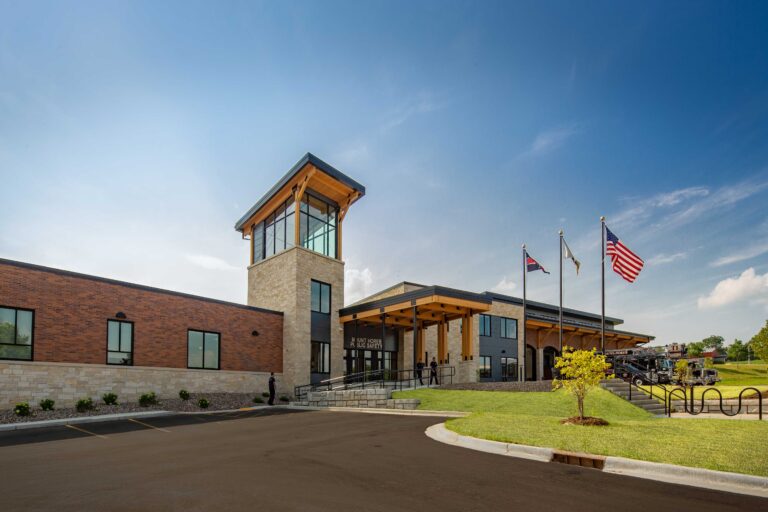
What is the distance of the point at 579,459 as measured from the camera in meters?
8.34

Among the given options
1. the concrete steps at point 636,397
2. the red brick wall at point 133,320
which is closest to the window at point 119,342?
the red brick wall at point 133,320

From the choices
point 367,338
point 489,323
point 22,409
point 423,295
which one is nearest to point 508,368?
point 489,323

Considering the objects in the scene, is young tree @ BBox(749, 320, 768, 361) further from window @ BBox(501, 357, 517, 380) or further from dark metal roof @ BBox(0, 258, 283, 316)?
dark metal roof @ BBox(0, 258, 283, 316)

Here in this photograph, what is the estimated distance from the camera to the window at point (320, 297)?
2942 centimetres

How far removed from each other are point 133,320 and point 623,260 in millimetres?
23137

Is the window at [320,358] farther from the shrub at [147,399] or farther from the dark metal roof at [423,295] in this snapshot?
the shrub at [147,399]

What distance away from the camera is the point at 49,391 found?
18.9 metres

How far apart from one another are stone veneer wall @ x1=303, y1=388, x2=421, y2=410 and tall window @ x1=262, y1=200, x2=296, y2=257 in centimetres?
937

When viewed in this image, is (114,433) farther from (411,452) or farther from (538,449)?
(538,449)

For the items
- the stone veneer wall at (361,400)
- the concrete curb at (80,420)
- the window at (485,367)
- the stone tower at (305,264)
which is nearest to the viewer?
the concrete curb at (80,420)

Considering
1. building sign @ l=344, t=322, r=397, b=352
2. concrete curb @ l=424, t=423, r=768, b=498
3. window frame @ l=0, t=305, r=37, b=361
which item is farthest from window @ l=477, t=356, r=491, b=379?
concrete curb @ l=424, t=423, r=768, b=498

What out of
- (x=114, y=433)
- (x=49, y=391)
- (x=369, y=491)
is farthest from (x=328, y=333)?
(x=369, y=491)

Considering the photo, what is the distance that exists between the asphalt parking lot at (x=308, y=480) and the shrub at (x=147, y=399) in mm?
9169

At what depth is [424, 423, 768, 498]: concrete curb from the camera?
6.63 metres
